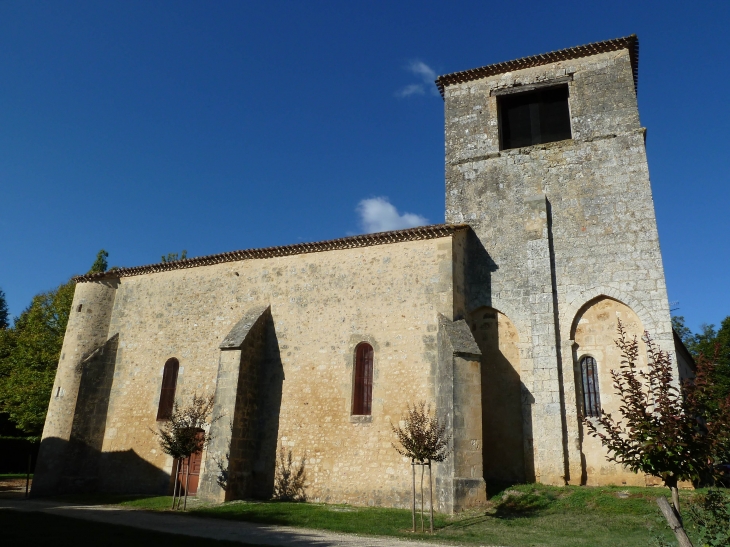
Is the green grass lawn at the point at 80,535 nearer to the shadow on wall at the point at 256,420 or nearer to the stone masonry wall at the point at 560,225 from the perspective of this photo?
the shadow on wall at the point at 256,420

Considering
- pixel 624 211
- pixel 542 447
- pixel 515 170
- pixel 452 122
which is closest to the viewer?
pixel 542 447

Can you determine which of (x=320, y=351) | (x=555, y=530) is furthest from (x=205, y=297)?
(x=555, y=530)

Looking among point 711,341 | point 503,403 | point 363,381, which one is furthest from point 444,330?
point 711,341

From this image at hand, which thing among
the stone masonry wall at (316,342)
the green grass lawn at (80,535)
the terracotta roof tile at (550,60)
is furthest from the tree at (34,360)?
the terracotta roof tile at (550,60)

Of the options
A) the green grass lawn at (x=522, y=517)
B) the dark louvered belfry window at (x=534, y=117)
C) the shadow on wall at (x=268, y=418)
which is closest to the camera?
the green grass lawn at (x=522, y=517)

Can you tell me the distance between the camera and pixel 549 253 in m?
16.8

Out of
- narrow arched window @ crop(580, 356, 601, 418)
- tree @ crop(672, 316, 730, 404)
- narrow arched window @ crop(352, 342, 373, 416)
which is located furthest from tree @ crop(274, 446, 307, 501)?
tree @ crop(672, 316, 730, 404)

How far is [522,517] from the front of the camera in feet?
41.5

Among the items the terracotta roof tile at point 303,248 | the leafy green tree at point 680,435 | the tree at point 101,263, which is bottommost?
the leafy green tree at point 680,435

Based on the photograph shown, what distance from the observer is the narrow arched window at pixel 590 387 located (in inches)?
611

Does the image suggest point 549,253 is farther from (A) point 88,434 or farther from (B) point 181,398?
(A) point 88,434

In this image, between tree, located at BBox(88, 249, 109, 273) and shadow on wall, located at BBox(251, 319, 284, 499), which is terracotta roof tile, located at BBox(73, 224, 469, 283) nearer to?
shadow on wall, located at BBox(251, 319, 284, 499)

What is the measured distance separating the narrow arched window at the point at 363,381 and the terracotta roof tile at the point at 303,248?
328 centimetres

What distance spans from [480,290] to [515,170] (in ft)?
14.0
